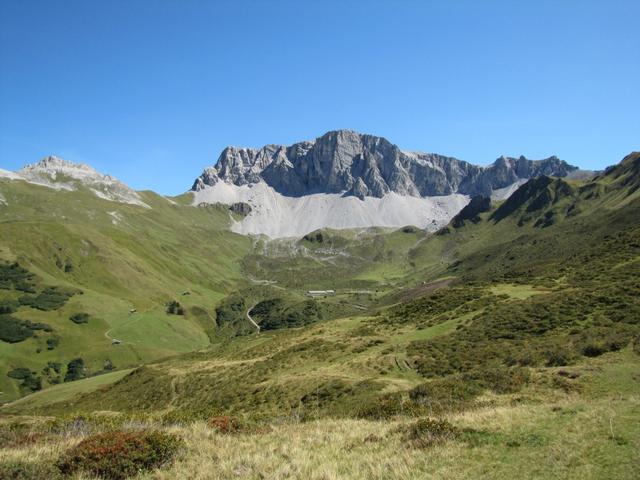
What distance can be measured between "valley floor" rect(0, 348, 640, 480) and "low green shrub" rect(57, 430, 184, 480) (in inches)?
23.4

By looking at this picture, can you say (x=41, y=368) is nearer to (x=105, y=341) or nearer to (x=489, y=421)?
(x=105, y=341)

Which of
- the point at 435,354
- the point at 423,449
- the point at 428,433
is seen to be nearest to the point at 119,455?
the point at 423,449

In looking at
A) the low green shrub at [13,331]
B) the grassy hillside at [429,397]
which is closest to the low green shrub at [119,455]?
the grassy hillside at [429,397]

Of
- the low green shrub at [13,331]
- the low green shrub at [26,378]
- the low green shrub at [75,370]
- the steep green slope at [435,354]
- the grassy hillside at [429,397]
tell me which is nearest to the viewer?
the grassy hillside at [429,397]

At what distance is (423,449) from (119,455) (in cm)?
1034

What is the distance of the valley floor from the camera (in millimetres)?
12703

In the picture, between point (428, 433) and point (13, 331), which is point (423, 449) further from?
point (13, 331)

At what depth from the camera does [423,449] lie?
14797 mm

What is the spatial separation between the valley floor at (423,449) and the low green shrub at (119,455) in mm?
595

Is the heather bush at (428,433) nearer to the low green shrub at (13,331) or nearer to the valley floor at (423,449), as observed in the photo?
the valley floor at (423,449)

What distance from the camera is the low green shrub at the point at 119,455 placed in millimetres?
13719

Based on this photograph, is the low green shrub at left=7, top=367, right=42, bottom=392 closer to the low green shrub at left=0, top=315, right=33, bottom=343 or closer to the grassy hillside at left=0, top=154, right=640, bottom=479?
the low green shrub at left=0, top=315, right=33, bottom=343

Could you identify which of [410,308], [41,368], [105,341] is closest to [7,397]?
[41,368]

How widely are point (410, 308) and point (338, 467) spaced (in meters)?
65.2
